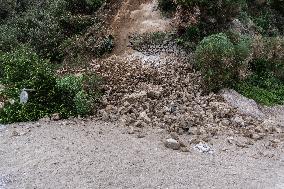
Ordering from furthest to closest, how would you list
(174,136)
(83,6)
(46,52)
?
1. (83,6)
2. (46,52)
3. (174,136)

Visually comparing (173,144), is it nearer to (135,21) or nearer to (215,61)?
(215,61)

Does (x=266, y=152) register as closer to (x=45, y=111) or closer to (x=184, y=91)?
(x=184, y=91)

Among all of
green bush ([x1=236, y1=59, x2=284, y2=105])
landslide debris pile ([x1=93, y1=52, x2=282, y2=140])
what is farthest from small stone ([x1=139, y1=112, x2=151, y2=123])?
green bush ([x1=236, y1=59, x2=284, y2=105])

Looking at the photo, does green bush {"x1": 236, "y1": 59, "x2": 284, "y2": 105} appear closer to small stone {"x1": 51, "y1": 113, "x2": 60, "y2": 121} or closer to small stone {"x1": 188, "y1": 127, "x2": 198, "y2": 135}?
small stone {"x1": 188, "y1": 127, "x2": 198, "y2": 135}

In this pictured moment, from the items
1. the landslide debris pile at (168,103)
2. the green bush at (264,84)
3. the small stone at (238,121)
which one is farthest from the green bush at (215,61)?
the small stone at (238,121)

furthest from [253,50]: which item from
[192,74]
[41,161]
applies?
[41,161]

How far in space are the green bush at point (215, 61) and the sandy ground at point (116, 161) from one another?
1692 millimetres

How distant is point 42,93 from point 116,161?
2.39m

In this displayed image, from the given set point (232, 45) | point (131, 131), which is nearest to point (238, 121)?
point (232, 45)

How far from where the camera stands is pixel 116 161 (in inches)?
300

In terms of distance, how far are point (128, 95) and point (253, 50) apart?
10.3 ft

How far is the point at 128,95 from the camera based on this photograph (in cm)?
946

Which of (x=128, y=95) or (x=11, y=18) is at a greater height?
(x=11, y=18)

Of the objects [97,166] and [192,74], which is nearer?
[97,166]
